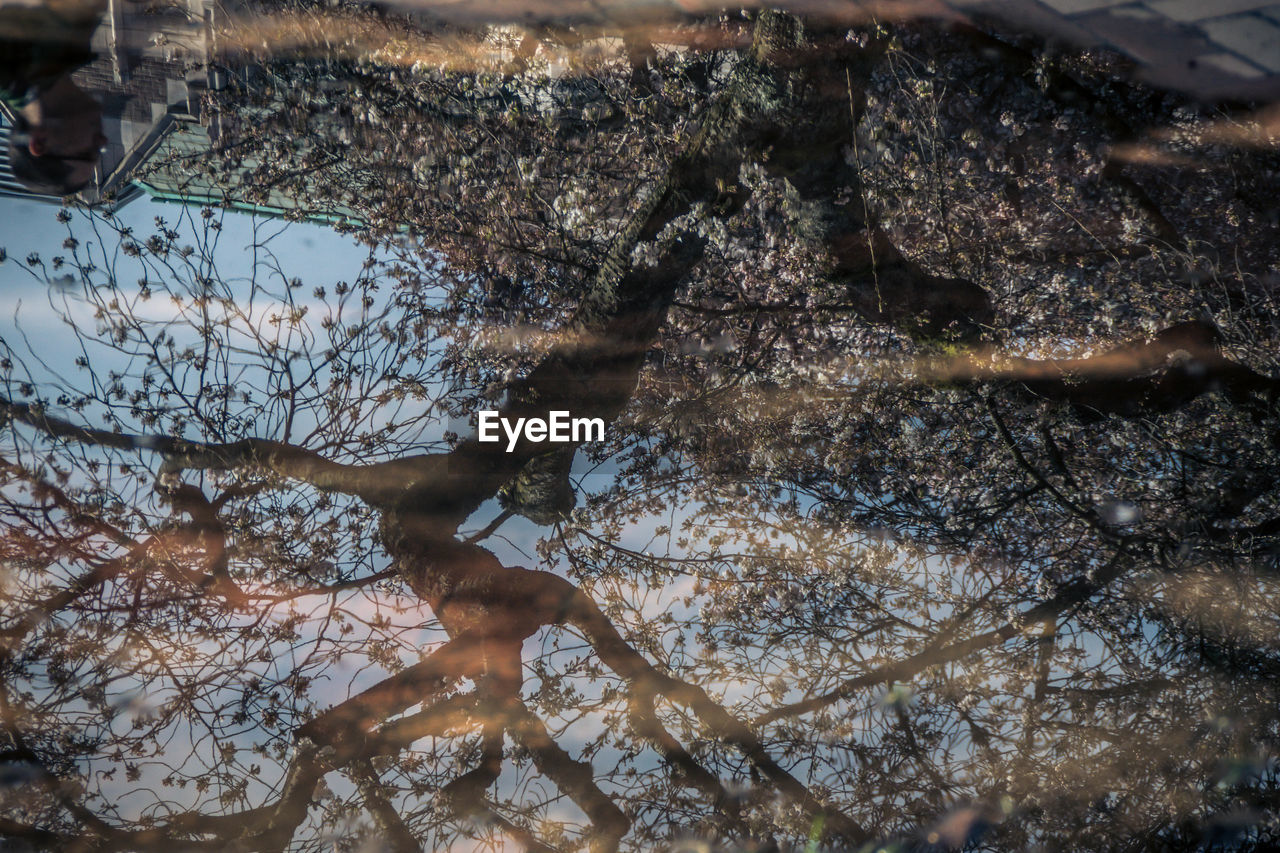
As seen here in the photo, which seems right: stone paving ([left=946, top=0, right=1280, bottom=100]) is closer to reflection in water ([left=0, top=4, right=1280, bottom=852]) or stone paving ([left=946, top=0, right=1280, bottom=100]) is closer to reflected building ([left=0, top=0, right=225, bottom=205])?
reflection in water ([left=0, top=4, right=1280, bottom=852])

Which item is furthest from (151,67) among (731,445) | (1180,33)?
(1180,33)

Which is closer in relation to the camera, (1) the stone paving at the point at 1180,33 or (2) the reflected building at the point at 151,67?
(1) the stone paving at the point at 1180,33

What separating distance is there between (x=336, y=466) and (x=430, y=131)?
72.4 inches

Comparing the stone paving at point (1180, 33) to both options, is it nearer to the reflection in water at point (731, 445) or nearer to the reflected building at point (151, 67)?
the reflection in water at point (731, 445)

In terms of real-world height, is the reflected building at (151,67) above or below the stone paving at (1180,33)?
above

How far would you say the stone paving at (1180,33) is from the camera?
2846 mm

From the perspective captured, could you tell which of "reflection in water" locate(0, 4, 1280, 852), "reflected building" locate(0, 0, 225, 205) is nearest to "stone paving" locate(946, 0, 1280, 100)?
"reflection in water" locate(0, 4, 1280, 852)

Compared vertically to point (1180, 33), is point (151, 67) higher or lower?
higher

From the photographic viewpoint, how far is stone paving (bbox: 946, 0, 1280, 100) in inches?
112

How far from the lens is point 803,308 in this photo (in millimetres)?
3078

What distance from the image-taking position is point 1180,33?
296 centimetres

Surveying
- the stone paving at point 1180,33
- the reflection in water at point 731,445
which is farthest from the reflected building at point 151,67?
the stone paving at point 1180,33

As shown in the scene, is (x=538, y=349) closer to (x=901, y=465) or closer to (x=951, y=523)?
(x=901, y=465)

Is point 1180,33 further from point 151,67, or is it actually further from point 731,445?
point 151,67
